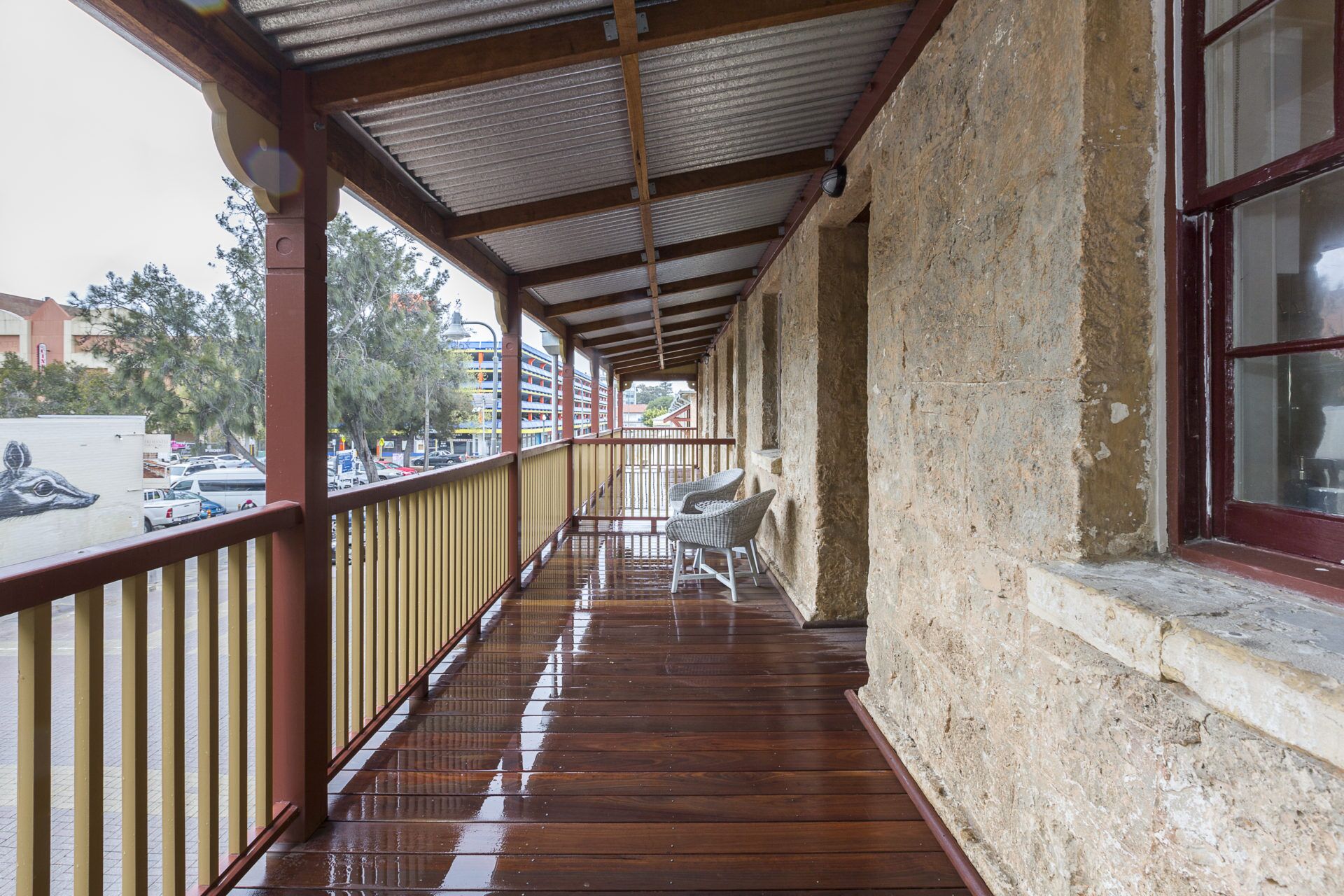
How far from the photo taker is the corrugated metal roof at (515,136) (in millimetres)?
2344

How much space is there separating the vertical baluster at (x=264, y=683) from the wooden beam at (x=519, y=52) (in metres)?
1.36

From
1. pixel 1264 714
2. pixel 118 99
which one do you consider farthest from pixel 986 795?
pixel 118 99

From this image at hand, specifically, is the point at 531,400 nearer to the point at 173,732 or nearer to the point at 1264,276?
the point at 173,732

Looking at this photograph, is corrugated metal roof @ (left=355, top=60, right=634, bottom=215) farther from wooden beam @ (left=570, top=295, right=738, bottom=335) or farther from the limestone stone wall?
wooden beam @ (left=570, top=295, right=738, bottom=335)

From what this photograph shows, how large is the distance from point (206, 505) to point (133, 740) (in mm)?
719

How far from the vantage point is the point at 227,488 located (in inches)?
85.9

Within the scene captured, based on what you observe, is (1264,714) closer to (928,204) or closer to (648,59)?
(928,204)

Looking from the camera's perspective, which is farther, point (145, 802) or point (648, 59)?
point (648, 59)

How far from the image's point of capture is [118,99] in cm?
252

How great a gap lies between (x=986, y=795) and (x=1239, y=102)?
5.29ft

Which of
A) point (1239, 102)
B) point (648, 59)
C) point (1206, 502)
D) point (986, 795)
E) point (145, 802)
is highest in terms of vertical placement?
point (648, 59)

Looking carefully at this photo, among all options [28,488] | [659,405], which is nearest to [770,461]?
[28,488]

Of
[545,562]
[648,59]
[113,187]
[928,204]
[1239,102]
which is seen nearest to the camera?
[1239,102]

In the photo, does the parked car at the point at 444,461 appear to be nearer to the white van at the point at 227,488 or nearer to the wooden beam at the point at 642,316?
the white van at the point at 227,488
